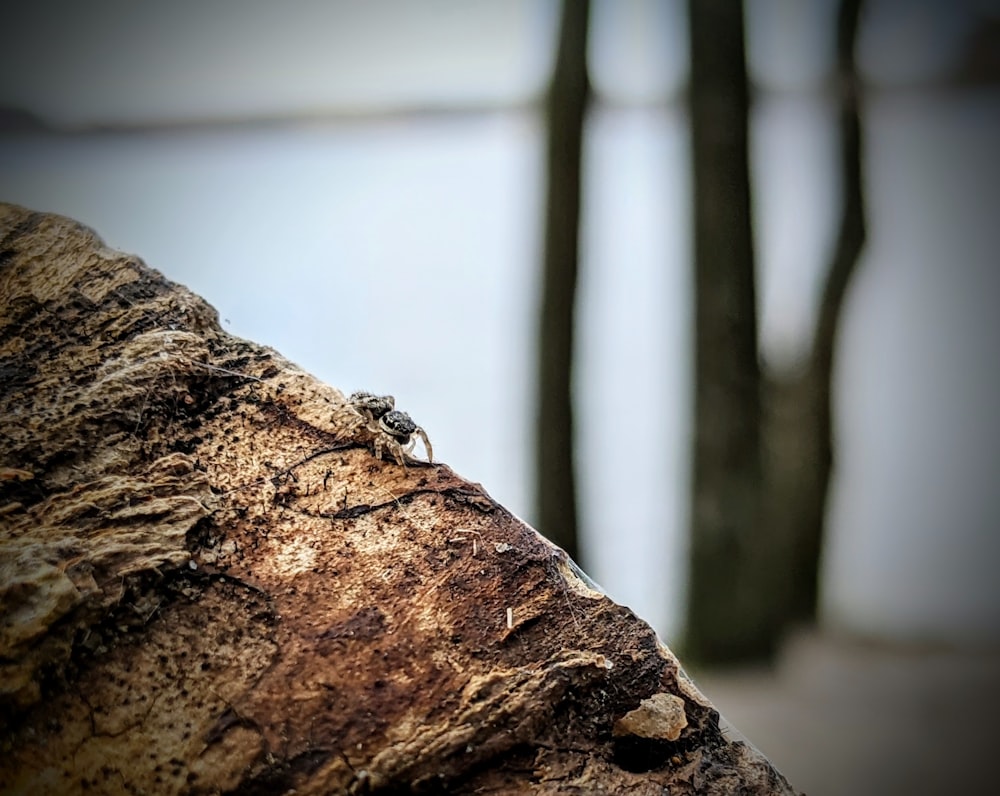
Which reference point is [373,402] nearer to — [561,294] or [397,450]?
[397,450]

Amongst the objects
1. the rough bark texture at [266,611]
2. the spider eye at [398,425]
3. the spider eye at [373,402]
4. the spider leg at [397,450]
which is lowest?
the rough bark texture at [266,611]

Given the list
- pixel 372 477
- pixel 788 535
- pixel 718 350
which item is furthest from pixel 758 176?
pixel 372 477

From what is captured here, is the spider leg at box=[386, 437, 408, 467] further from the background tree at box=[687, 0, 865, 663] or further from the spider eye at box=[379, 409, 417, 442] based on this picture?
the background tree at box=[687, 0, 865, 663]

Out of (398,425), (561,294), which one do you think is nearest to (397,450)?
(398,425)

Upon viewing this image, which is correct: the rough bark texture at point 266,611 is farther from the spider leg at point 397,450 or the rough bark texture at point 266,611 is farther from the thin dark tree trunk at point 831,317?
the thin dark tree trunk at point 831,317

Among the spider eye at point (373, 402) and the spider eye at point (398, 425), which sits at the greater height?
the spider eye at point (373, 402)


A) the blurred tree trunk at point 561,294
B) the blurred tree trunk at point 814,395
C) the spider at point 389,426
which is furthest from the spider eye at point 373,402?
the blurred tree trunk at point 814,395

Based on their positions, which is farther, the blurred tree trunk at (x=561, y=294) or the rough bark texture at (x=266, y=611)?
the blurred tree trunk at (x=561, y=294)
